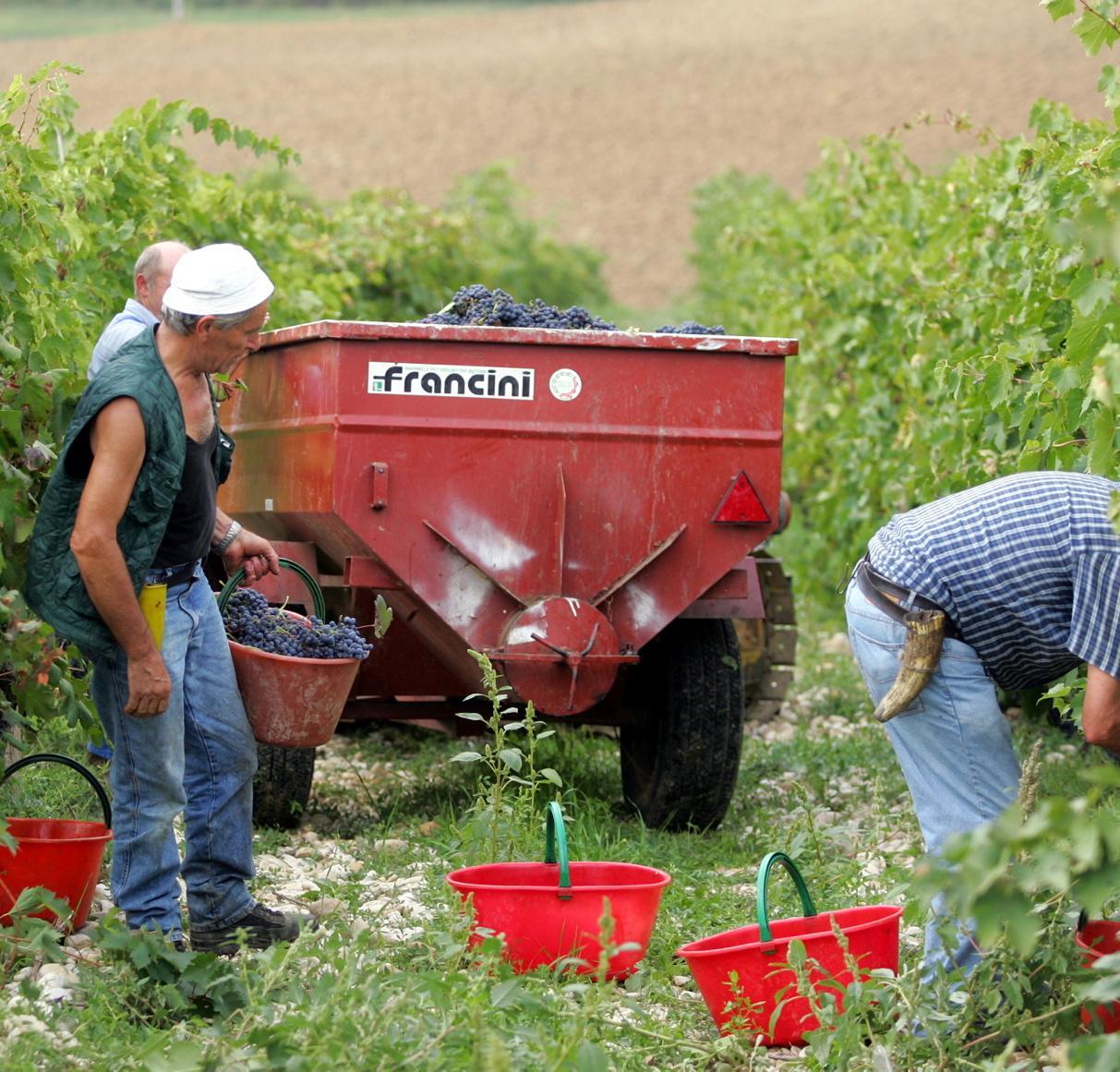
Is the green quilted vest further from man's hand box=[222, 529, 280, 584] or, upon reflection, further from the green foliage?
the green foliage

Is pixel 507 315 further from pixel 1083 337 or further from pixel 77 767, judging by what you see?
pixel 1083 337

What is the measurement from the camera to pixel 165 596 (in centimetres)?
397

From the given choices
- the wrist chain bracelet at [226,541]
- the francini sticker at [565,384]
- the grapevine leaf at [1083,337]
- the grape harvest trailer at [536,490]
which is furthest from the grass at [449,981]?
the francini sticker at [565,384]

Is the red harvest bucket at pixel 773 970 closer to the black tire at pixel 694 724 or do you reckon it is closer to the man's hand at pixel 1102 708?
the man's hand at pixel 1102 708

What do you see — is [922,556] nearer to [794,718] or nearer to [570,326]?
[570,326]

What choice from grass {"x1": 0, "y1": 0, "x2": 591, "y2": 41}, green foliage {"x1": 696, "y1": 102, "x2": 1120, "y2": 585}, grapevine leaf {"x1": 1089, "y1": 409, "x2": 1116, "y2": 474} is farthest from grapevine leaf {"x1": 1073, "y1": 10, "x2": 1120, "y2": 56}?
grass {"x1": 0, "y1": 0, "x2": 591, "y2": 41}

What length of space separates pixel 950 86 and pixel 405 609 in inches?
1655

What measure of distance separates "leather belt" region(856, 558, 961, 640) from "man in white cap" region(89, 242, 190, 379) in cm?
249

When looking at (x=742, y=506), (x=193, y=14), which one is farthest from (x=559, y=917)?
(x=193, y=14)

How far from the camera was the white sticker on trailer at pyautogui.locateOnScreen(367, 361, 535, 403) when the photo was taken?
5.36m

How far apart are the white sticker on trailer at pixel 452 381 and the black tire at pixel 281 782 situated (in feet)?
4.18

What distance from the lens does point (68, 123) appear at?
600cm

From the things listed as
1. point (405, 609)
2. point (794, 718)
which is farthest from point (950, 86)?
point (405, 609)

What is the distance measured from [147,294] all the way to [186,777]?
5.78 feet
